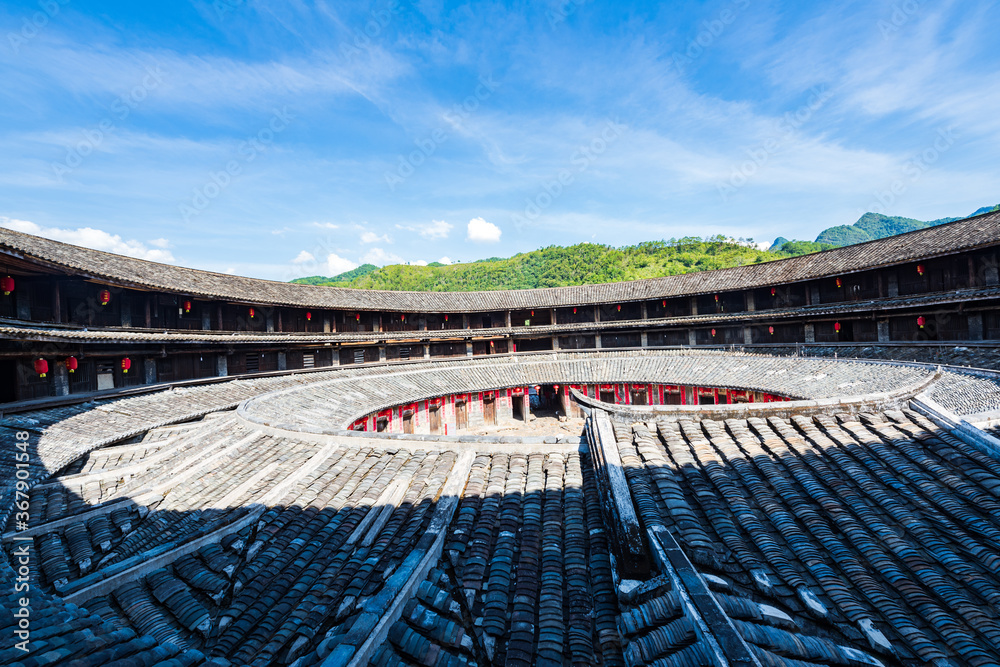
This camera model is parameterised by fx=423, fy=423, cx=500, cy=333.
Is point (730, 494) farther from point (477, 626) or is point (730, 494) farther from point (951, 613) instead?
point (477, 626)

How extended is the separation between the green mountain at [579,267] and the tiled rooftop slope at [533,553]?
6777 centimetres

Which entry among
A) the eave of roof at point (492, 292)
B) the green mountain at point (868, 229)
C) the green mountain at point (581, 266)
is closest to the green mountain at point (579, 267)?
the green mountain at point (581, 266)

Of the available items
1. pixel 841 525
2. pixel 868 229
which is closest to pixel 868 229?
pixel 868 229

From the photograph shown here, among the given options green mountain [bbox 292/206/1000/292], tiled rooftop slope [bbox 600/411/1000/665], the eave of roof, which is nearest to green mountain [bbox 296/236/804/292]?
green mountain [bbox 292/206/1000/292]

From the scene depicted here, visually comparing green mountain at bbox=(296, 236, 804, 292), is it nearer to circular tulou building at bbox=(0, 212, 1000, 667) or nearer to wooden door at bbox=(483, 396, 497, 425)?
wooden door at bbox=(483, 396, 497, 425)

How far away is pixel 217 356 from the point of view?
863 inches

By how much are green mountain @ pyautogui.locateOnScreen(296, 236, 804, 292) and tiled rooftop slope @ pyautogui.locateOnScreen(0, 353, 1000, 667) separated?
67.8 m

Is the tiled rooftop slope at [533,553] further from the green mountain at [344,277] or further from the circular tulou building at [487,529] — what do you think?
the green mountain at [344,277]

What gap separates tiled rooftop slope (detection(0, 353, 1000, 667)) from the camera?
147 inches

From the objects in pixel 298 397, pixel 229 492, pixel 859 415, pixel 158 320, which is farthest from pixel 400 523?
pixel 158 320

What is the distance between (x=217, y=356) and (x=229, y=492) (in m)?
17.1

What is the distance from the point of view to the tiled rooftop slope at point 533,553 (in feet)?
12.3

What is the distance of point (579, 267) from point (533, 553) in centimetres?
8641

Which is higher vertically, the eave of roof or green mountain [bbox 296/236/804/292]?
Result: green mountain [bbox 296/236/804/292]
